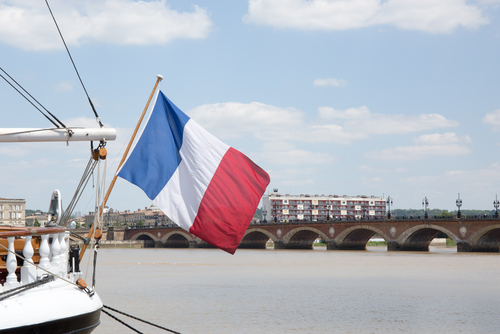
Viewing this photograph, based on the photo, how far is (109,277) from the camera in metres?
36.1

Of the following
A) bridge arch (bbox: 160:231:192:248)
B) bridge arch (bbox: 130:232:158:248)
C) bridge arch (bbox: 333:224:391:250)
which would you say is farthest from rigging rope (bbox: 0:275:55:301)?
bridge arch (bbox: 130:232:158:248)

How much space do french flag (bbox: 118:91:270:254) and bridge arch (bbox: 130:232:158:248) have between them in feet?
335

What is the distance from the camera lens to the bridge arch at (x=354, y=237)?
2940 inches

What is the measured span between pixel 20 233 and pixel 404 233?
65.4 m

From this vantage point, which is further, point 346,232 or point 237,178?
point 346,232

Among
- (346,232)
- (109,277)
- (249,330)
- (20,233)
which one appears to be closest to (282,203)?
(346,232)

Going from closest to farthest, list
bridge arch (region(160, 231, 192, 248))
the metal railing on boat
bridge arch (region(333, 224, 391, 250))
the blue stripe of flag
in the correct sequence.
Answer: the metal railing on boat → the blue stripe of flag → bridge arch (region(333, 224, 391, 250)) → bridge arch (region(160, 231, 192, 248))

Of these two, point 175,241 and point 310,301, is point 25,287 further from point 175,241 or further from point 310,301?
point 175,241

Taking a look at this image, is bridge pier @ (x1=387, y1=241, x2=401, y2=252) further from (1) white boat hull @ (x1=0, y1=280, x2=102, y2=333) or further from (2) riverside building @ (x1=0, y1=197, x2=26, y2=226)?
(1) white boat hull @ (x1=0, y1=280, x2=102, y2=333)

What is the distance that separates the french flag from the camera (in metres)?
8.00

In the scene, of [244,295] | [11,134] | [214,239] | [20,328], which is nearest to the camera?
[20,328]

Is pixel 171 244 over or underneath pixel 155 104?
underneath

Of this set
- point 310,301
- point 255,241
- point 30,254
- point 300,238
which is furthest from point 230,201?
point 255,241

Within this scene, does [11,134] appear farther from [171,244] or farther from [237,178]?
[171,244]
